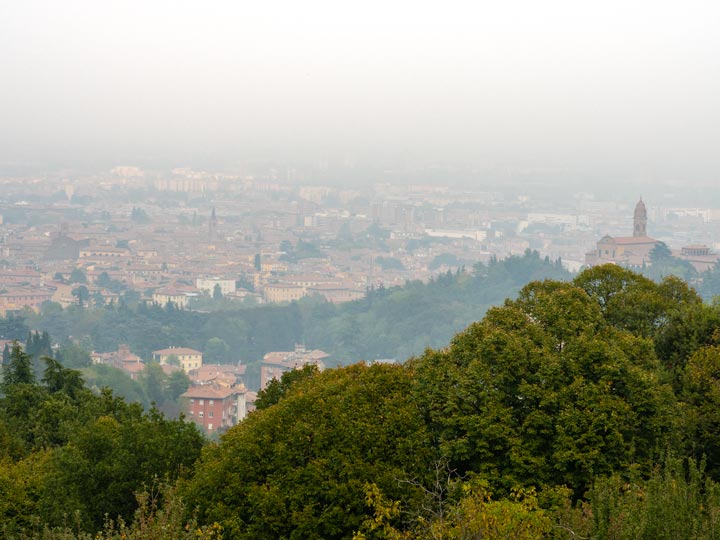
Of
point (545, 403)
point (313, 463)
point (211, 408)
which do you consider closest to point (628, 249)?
point (211, 408)

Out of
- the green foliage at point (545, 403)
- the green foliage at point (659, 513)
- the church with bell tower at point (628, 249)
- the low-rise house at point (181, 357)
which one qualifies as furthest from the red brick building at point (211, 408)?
the church with bell tower at point (628, 249)

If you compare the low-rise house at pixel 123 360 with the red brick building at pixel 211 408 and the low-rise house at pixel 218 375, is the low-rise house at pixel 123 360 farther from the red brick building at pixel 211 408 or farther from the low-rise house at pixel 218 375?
the red brick building at pixel 211 408

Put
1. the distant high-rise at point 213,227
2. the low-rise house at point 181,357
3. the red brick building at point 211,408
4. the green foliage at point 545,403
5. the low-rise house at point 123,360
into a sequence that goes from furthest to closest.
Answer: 1. the distant high-rise at point 213,227
2. the low-rise house at point 181,357
3. the low-rise house at point 123,360
4. the red brick building at point 211,408
5. the green foliage at point 545,403

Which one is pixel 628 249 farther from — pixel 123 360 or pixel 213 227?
pixel 213 227

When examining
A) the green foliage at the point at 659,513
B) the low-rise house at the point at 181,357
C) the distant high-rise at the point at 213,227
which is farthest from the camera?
the distant high-rise at the point at 213,227

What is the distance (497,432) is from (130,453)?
421cm

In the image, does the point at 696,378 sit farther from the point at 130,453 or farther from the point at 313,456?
the point at 130,453

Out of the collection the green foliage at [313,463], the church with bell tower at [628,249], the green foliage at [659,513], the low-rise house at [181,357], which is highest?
the green foliage at [659,513]

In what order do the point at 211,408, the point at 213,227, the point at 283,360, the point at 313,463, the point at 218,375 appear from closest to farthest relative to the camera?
the point at 313,463 < the point at 211,408 < the point at 218,375 < the point at 283,360 < the point at 213,227

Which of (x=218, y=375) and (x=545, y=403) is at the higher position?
(x=545, y=403)

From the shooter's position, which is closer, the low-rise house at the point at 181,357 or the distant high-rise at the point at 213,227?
the low-rise house at the point at 181,357

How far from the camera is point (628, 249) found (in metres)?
105

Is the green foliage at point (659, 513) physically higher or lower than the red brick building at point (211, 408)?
higher

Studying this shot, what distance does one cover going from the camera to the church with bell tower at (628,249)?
343 feet
